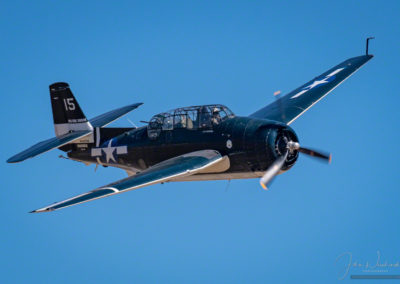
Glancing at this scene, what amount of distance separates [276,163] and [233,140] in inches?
67.3

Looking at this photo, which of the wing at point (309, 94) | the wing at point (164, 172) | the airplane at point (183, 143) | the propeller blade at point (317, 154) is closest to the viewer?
the wing at point (164, 172)

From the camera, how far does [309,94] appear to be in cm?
2586

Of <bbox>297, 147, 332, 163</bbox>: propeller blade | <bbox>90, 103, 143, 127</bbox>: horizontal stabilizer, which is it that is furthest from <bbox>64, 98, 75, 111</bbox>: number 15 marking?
<bbox>297, 147, 332, 163</bbox>: propeller blade

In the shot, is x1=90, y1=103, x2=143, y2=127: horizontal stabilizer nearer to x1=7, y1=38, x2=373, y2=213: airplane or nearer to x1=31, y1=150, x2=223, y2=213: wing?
x1=7, y1=38, x2=373, y2=213: airplane

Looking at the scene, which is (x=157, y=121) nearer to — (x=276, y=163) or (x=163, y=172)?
(x=163, y=172)

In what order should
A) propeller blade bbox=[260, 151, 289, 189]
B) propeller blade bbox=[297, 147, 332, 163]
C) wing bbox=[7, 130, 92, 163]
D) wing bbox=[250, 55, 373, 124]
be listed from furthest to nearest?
wing bbox=[250, 55, 373, 124], wing bbox=[7, 130, 92, 163], propeller blade bbox=[297, 147, 332, 163], propeller blade bbox=[260, 151, 289, 189]

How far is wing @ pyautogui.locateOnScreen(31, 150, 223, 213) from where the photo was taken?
18453mm

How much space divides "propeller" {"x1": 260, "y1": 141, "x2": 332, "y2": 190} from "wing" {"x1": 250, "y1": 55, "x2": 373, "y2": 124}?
2178 millimetres

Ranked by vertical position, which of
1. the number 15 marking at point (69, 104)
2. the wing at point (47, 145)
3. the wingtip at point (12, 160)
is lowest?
the wingtip at point (12, 160)

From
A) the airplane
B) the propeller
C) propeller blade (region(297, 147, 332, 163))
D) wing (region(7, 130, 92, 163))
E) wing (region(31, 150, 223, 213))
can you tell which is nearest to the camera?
wing (region(31, 150, 223, 213))

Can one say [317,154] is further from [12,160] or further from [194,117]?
[12,160]

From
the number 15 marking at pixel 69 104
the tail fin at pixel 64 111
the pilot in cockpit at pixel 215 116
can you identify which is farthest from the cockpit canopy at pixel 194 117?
the number 15 marking at pixel 69 104

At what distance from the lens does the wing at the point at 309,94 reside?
24.2m

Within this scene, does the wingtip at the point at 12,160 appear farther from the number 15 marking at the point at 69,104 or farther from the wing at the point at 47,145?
the number 15 marking at the point at 69,104
